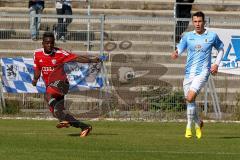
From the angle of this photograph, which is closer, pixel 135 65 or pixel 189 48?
pixel 189 48

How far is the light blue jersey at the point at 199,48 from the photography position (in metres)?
17.4

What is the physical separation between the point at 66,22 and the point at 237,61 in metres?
4.85

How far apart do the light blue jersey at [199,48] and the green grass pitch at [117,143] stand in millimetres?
1310

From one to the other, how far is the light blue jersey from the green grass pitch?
4.30 feet

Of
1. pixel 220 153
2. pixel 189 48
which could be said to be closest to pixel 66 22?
pixel 189 48

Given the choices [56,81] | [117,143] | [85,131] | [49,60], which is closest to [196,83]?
[117,143]

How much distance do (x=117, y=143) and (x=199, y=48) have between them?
260cm

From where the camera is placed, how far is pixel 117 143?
1616 cm

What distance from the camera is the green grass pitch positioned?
1401 centimetres

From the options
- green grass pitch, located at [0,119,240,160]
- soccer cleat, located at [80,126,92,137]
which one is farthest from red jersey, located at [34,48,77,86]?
green grass pitch, located at [0,119,240,160]

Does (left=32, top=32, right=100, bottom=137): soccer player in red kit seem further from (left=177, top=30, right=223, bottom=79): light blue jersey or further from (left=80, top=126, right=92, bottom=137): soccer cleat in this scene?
(left=177, top=30, right=223, bottom=79): light blue jersey

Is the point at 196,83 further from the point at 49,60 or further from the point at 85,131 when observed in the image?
the point at 49,60

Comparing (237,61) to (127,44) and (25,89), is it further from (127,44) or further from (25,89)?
(25,89)

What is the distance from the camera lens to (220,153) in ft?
48.1
